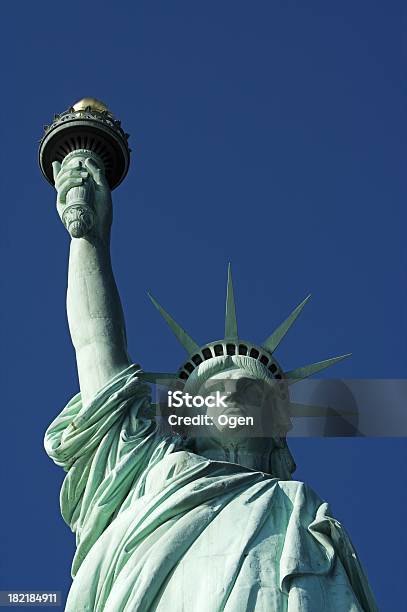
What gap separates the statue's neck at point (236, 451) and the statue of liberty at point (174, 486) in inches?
0.6

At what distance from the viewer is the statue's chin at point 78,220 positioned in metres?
17.7

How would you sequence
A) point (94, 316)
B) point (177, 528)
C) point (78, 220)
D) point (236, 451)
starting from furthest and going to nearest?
point (78, 220) → point (94, 316) → point (236, 451) → point (177, 528)

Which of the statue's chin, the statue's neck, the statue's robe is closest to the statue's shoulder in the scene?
the statue's robe

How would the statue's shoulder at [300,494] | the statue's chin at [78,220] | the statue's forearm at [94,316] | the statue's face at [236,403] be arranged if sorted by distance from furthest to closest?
1. the statue's chin at [78,220]
2. the statue's face at [236,403]
3. the statue's forearm at [94,316]
4. the statue's shoulder at [300,494]

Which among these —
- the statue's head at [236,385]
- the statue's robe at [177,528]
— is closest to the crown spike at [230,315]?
the statue's head at [236,385]

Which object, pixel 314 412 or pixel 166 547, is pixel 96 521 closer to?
pixel 166 547

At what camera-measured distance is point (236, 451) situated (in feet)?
54.9

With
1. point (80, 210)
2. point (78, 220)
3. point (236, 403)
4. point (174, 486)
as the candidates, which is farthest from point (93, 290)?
point (174, 486)

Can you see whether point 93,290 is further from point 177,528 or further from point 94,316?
point 177,528

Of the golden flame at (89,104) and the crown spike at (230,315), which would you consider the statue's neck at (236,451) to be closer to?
the crown spike at (230,315)

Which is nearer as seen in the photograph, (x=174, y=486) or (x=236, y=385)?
(x=174, y=486)

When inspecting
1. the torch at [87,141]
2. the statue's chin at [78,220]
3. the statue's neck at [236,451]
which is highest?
the torch at [87,141]

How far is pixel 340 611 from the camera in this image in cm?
1412

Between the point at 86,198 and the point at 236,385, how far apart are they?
Answer: 275 centimetres
